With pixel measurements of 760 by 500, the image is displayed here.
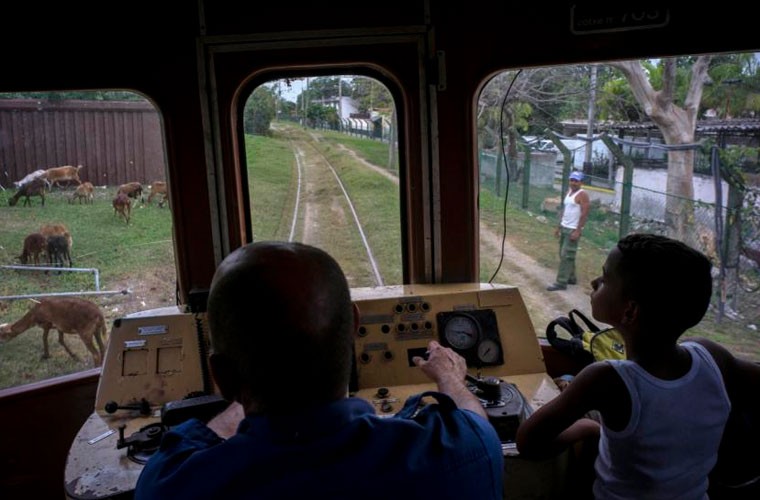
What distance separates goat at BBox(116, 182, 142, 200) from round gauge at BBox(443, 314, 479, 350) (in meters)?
1.52

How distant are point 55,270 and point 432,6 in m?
2.06

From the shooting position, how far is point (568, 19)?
7.53ft

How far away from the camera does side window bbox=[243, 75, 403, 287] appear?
8.32ft

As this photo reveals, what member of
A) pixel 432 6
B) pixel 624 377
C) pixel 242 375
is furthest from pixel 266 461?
pixel 432 6

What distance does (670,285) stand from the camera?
134 cm

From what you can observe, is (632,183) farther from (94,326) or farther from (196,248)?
(94,326)

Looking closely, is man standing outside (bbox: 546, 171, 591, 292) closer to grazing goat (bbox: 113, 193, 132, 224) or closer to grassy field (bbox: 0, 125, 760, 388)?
grassy field (bbox: 0, 125, 760, 388)

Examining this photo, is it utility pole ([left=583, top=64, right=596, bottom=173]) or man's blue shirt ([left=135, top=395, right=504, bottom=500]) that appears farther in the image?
utility pole ([left=583, top=64, right=596, bottom=173])

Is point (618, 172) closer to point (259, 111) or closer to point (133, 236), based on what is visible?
point (259, 111)

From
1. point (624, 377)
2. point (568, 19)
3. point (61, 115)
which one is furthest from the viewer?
point (61, 115)

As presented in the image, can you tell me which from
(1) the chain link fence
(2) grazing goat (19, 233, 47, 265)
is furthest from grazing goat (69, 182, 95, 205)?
(1) the chain link fence

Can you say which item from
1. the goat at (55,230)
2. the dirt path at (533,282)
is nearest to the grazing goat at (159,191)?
the goat at (55,230)

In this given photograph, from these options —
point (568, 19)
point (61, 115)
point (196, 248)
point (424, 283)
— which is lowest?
point (424, 283)

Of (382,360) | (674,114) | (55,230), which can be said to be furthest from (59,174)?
(674,114)
